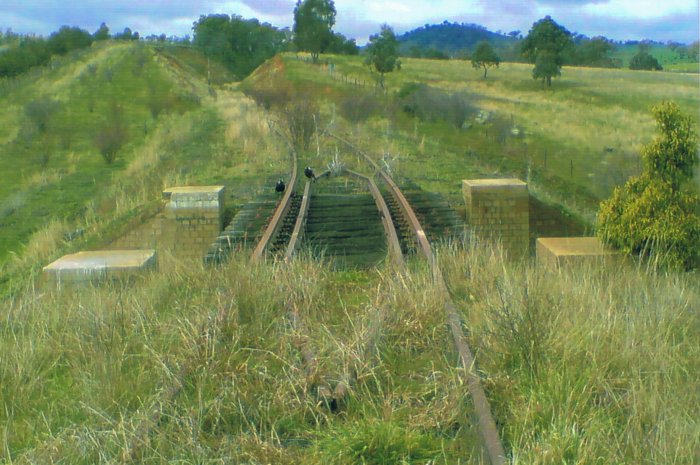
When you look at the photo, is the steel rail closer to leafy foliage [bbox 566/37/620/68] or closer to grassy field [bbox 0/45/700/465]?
grassy field [bbox 0/45/700/465]

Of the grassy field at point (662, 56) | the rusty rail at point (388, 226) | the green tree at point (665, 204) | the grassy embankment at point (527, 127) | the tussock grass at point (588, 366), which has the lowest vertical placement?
the grassy embankment at point (527, 127)

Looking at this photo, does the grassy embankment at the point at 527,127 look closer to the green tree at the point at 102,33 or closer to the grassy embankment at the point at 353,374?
the grassy embankment at the point at 353,374

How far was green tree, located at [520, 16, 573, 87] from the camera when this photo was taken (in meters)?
58.7

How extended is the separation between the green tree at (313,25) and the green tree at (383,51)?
21.0 metres

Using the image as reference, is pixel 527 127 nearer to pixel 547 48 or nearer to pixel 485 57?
pixel 547 48

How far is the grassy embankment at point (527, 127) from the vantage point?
19047 mm

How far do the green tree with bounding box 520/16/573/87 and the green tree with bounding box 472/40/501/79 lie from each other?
7.25m

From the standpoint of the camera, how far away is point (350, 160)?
17906 mm

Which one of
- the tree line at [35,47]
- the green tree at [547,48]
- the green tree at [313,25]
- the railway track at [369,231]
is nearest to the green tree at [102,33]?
the tree line at [35,47]

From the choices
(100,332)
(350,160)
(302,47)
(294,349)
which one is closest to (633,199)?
(294,349)

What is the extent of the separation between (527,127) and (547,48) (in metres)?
21.0

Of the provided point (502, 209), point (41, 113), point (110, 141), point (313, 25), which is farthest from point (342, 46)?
point (502, 209)

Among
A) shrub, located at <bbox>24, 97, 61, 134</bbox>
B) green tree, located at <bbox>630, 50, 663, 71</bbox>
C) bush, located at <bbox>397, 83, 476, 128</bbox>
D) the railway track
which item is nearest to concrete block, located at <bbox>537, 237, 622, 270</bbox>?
the railway track

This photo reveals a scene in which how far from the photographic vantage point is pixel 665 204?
283 inches
